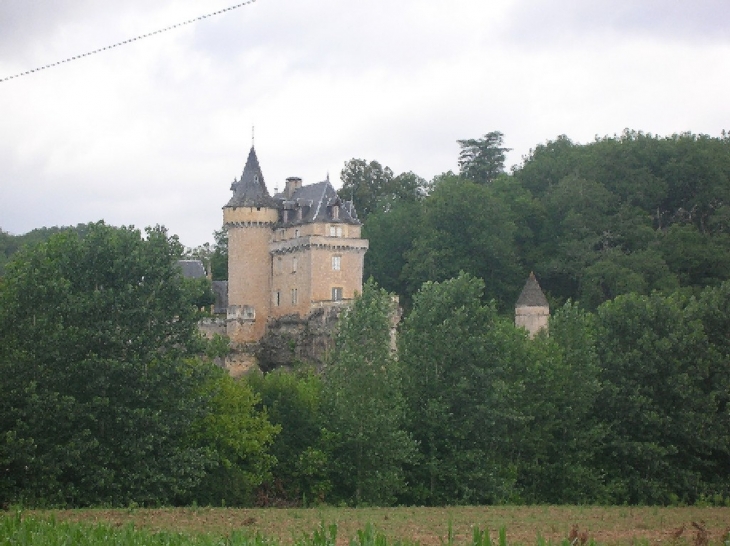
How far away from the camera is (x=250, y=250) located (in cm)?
6119

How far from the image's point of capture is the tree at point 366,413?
37.3m

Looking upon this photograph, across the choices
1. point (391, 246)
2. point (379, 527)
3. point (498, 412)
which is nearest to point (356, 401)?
point (498, 412)

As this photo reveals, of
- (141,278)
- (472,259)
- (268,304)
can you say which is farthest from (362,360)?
(472,259)

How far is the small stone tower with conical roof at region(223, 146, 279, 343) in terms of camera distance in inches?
2392

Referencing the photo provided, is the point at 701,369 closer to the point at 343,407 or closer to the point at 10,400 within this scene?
the point at 343,407

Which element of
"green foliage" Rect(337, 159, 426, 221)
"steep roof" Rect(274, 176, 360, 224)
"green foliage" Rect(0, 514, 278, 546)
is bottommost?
"green foliage" Rect(0, 514, 278, 546)

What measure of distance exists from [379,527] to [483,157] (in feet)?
220

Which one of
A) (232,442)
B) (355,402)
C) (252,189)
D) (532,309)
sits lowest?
(232,442)

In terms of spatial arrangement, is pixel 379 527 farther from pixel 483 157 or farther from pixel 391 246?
pixel 483 157

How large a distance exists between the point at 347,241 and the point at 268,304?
18.6 feet

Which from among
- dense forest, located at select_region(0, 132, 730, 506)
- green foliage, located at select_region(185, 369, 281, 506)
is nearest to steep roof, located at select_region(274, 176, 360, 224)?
dense forest, located at select_region(0, 132, 730, 506)

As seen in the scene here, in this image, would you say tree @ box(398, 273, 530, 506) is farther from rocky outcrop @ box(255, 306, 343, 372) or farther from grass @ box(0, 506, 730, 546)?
rocky outcrop @ box(255, 306, 343, 372)

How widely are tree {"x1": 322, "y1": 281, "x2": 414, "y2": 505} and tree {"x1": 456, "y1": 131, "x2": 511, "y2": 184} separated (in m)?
49.9

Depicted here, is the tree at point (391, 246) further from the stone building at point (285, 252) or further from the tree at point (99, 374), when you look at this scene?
the tree at point (99, 374)
